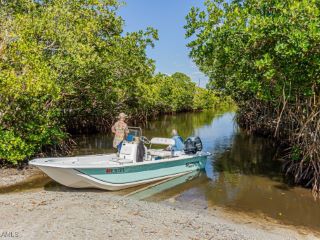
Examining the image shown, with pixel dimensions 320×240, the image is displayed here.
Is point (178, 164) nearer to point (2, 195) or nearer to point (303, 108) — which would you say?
point (303, 108)

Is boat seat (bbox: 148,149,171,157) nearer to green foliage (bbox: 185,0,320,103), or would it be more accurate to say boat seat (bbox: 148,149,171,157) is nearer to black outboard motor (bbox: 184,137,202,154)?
black outboard motor (bbox: 184,137,202,154)

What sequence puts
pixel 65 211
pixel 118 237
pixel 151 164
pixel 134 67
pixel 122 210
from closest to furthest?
pixel 118 237, pixel 65 211, pixel 122 210, pixel 151 164, pixel 134 67

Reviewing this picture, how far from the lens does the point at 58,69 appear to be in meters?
14.6

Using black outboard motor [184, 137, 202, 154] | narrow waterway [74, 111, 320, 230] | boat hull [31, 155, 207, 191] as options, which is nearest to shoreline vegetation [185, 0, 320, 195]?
narrow waterway [74, 111, 320, 230]

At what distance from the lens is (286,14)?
831cm

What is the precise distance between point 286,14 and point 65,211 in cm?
699

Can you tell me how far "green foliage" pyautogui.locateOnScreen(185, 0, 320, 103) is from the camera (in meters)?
8.14

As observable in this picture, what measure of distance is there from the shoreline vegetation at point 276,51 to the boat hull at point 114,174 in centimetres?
398

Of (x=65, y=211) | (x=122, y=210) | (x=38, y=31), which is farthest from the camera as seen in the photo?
(x=38, y=31)

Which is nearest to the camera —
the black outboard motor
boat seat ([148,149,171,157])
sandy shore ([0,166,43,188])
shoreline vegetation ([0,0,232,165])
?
sandy shore ([0,166,43,188])

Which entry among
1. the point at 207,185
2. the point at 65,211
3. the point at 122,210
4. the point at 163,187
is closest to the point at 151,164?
the point at 163,187

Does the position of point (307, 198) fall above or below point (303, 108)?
below

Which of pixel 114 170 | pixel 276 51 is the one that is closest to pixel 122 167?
pixel 114 170

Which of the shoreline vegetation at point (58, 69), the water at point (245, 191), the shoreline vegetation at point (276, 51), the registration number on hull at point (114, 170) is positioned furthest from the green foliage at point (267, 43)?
the shoreline vegetation at point (58, 69)
